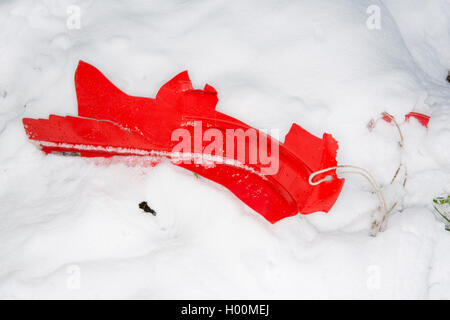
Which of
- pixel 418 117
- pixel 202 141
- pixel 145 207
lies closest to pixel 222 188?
pixel 202 141

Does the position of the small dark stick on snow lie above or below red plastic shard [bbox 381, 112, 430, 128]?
below

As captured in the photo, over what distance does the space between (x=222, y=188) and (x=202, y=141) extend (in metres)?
0.19

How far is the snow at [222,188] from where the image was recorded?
1069mm

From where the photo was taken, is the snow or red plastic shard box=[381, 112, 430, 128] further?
red plastic shard box=[381, 112, 430, 128]

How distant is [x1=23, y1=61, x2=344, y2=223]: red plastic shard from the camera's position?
3.80ft

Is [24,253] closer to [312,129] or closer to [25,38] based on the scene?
[25,38]

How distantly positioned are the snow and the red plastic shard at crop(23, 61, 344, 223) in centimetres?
4

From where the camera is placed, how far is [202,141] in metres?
1.22

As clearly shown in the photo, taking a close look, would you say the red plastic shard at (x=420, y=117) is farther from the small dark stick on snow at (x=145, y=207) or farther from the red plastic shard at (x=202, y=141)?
the small dark stick on snow at (x=145, y=207)

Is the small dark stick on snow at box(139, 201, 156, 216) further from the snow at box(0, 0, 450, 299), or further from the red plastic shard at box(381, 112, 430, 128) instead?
the red plastic shard at box(381, 112, 430, 128)

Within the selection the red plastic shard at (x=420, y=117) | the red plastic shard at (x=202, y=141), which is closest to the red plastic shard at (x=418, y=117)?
the red plastic shard at (x=420, y=117)

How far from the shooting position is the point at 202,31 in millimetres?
1283

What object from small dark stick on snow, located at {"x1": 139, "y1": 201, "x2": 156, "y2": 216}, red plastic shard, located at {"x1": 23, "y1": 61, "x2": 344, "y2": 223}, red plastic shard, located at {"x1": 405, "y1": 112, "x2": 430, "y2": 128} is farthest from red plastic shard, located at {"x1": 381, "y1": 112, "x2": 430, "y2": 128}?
small dark stick on snow, located at {"x1": 139, "y1": 201, "x2": 156, "y2": 216}

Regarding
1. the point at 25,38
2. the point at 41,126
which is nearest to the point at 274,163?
the point at 41,126
